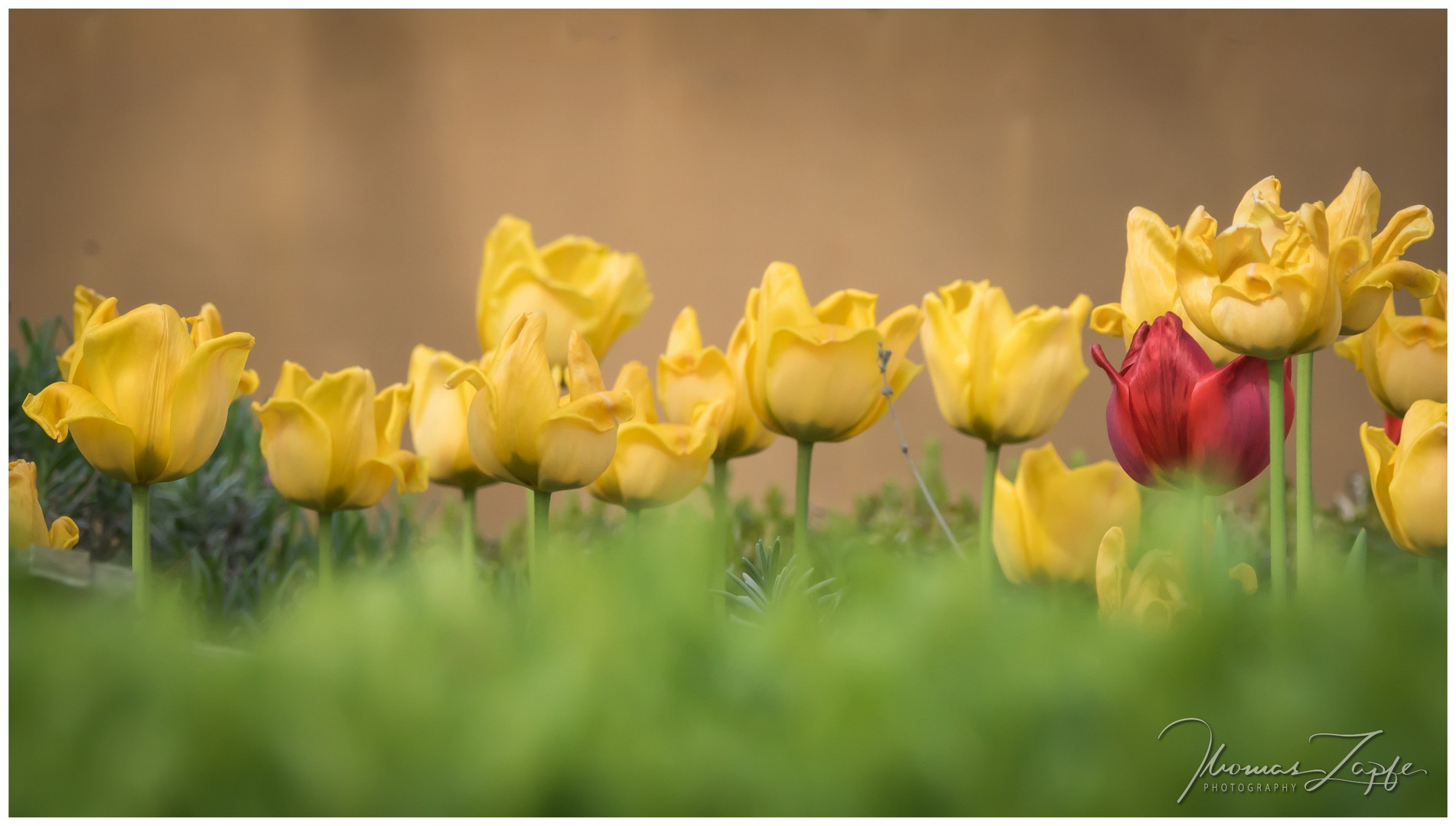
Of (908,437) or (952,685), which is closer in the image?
(952,685)

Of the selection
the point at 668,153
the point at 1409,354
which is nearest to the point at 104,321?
the point at 1409,354

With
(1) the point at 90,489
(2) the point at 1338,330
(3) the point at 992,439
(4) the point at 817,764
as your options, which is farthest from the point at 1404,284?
(1) the point at 90,489

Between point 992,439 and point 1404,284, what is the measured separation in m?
0.17

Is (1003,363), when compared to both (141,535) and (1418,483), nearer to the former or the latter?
(1418,483)

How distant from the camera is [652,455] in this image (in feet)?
1.40

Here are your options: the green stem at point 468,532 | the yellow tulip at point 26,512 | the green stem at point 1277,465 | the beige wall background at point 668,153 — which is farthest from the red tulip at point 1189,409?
the beige wall background at point 668,153

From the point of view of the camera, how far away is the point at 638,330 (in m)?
1.46

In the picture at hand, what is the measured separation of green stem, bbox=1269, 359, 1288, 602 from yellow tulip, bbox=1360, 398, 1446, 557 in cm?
Result: 4

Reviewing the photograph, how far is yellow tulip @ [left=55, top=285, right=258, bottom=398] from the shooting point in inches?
15.5

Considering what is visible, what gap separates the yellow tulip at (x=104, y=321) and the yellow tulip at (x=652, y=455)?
15cm

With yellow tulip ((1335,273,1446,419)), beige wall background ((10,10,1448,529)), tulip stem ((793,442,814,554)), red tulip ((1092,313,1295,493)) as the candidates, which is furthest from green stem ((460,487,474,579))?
beige wall background ((10,10,1448,529))

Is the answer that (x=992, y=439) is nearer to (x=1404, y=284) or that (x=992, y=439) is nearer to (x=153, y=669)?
(x=1404, y=284)
